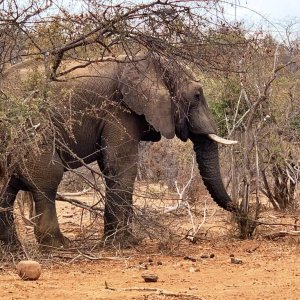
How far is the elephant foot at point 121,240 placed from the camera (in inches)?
399

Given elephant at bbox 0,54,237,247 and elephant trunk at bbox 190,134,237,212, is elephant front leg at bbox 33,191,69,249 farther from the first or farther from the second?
elephant trunk at bbox 190,134,237,212

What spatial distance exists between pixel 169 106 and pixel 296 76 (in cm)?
762

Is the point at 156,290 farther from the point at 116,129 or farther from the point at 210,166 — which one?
the point at 210,166

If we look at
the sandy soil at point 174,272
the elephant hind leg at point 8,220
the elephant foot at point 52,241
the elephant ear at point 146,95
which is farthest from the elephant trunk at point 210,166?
the elephant hind leg at point 8,220

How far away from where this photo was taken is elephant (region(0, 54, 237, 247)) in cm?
984

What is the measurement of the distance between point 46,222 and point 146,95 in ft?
6.32

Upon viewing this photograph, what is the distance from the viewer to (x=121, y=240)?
33.5ft

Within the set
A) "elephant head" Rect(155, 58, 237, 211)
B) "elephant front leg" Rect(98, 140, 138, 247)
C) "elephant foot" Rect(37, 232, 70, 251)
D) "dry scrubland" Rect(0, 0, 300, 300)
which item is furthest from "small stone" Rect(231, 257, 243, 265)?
"elephant head" Rect(155, 58, 237, 211)

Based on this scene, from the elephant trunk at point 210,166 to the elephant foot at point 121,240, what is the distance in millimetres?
1466

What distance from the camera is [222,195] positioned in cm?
1139

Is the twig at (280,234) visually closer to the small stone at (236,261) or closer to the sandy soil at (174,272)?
the sandy soil at (174,272)

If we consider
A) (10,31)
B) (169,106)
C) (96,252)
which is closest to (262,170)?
(169,106)

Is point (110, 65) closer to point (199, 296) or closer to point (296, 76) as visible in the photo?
point (199, 296)

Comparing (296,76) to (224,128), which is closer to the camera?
(224,128)
